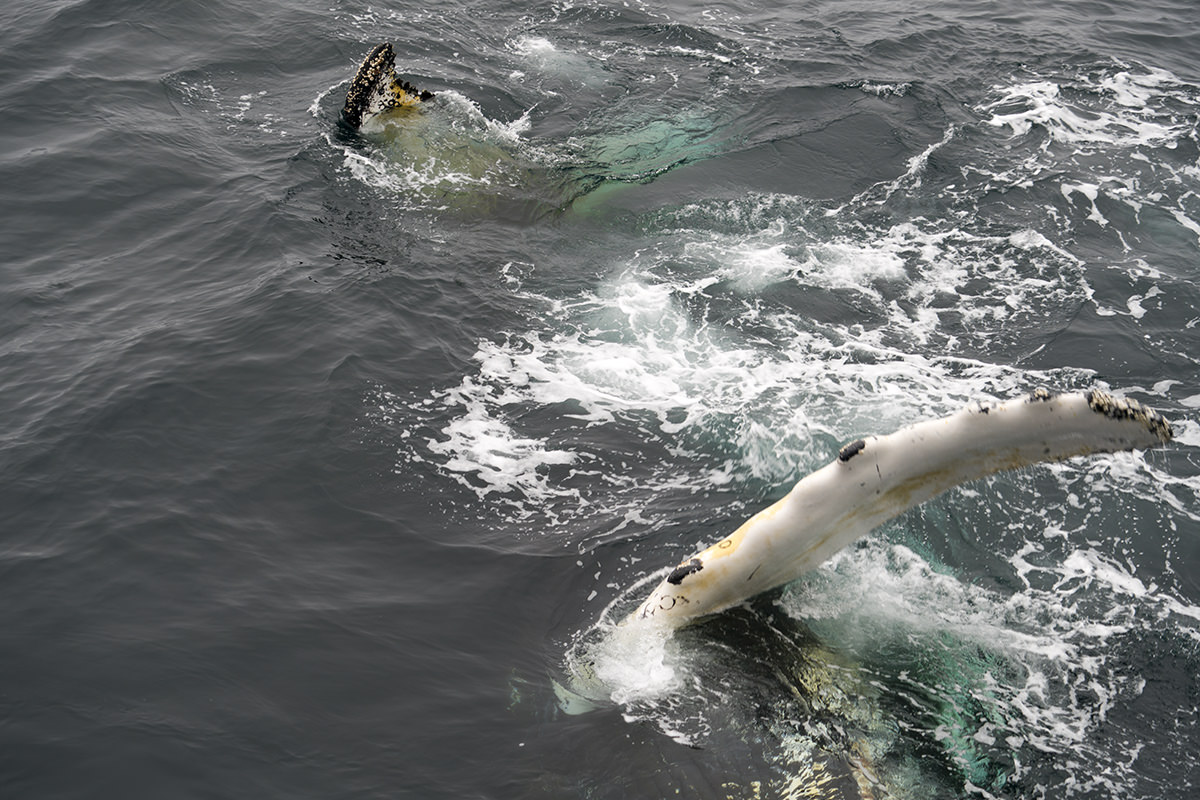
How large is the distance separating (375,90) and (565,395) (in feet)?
33.7

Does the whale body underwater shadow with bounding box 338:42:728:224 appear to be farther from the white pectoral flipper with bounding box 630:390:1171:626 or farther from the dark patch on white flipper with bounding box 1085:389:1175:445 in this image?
the dark patch on white flipper with bounding box 1085:389:1175:445

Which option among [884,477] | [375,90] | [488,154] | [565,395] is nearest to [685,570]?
[884,477]

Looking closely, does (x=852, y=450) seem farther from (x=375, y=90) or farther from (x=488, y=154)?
(x=375, y=90)

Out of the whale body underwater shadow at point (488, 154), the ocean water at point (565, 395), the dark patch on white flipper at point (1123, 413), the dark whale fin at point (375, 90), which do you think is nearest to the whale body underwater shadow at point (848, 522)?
the dark patch on white flipper at point (1123, 413)

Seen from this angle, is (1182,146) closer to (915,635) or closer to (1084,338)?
(1084,338)

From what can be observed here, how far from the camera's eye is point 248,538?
13227mm

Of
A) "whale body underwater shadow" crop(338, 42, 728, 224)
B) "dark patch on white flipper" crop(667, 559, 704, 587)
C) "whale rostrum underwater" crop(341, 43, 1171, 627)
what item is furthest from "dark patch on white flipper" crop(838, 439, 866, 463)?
"whale body underwater shadow" crop(338, 42, 728, 224)

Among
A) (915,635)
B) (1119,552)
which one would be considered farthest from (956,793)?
(1119,552)

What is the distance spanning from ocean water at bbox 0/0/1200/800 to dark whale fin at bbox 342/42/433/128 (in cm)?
66

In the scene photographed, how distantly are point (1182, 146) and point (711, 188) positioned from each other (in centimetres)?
1165

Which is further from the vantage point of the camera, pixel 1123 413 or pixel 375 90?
pixel 375 90

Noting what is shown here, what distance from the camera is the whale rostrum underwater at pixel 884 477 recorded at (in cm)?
984

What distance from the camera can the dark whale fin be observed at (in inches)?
863

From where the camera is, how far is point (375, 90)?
22109mm
